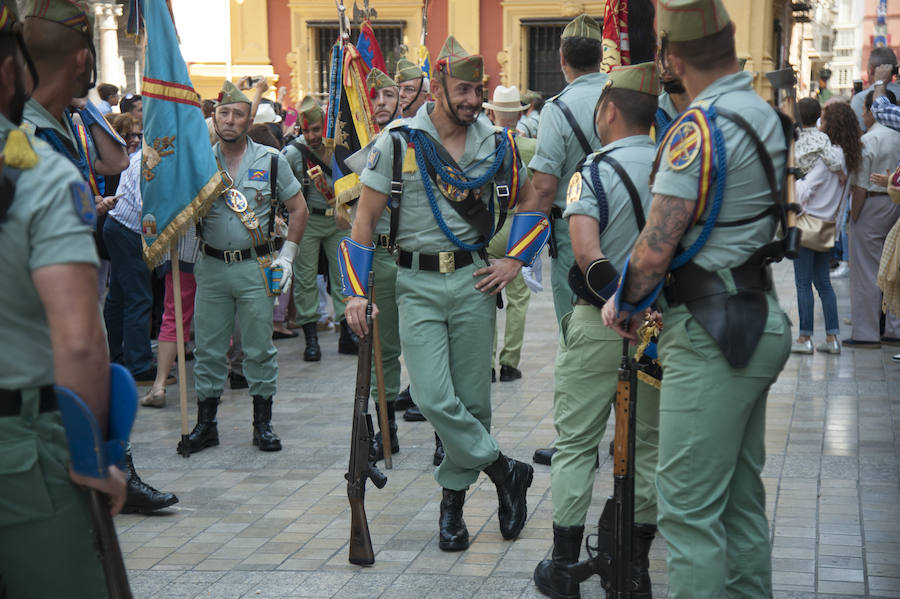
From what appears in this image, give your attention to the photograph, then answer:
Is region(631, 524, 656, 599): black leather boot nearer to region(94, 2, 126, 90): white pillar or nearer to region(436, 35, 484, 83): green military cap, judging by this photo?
region(436, 35, 484, 83): green military cap

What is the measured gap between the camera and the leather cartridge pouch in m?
3.37

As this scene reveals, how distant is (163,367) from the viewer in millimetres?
8156

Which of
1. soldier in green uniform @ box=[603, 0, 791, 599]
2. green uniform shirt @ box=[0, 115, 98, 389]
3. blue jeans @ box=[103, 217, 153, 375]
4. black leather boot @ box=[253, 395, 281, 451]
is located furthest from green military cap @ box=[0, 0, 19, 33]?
blue jeans @ box=[103, 217, 153, 375]

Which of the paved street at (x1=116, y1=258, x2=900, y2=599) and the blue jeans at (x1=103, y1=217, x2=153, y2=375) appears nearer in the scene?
the paved street at (x1=116, y1=258, x2=900, y2=599)

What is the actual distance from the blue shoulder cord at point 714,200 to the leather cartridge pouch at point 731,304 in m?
0.03

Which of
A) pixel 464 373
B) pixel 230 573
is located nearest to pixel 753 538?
pixel 464 373

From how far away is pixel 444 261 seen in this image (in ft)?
16.9

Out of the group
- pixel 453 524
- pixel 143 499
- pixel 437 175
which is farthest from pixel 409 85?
pixel 453 524

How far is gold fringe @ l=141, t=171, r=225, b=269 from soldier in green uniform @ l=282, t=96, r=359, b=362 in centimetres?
278

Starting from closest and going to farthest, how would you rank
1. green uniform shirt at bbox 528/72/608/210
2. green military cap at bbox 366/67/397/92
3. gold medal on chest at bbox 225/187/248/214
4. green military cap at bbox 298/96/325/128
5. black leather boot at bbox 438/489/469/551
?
1. black leather boot at bbox 438/489/469/551
2. green uniform shirt at bbox 528/72/608/210
3. gold medal on chest at bbox 225/187/248/214
4. green military cap at bbox 366/67/397/92
5. green military cap at bbox 298/96/325/128

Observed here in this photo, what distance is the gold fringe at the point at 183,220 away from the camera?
6.65 m

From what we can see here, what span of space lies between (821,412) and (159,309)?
5.89 m

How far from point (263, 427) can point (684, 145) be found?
4226 millimetres

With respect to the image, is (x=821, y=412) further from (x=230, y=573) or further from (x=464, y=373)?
(x=230, y=573)
